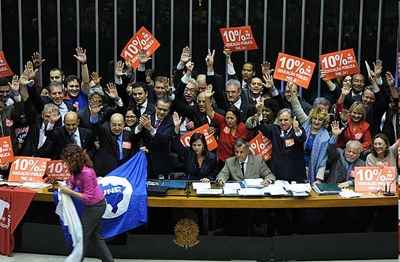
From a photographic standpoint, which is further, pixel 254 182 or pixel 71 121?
pixel 71 121

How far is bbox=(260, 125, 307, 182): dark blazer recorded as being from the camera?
8734mm

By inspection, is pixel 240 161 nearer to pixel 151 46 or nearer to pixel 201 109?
pixel 201 109

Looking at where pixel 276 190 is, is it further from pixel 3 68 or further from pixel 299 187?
pixel 3 68

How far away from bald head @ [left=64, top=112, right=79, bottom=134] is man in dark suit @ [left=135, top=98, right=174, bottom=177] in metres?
0.71

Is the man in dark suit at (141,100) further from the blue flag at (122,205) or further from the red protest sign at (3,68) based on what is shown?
the red protest sign at (3,68)

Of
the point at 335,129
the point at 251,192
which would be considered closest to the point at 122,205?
the point at 251,192

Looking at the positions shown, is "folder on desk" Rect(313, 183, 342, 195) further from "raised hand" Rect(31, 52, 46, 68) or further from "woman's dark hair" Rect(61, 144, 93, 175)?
"raised hand" Rect(31, 52, 46, 68)

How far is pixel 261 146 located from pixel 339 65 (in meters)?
2.25

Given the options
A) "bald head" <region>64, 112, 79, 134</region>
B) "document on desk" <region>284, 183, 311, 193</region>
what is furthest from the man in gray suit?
"bald head" <region>64, 112, 79, 134</region>

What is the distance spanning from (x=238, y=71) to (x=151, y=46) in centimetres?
187

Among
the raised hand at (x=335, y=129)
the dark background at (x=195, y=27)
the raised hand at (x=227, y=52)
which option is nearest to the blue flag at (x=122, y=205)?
the raised hand at (x=335, y=129)

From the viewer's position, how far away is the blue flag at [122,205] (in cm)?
812

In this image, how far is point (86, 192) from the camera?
24.8ft

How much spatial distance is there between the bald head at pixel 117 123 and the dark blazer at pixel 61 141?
0.37 m
